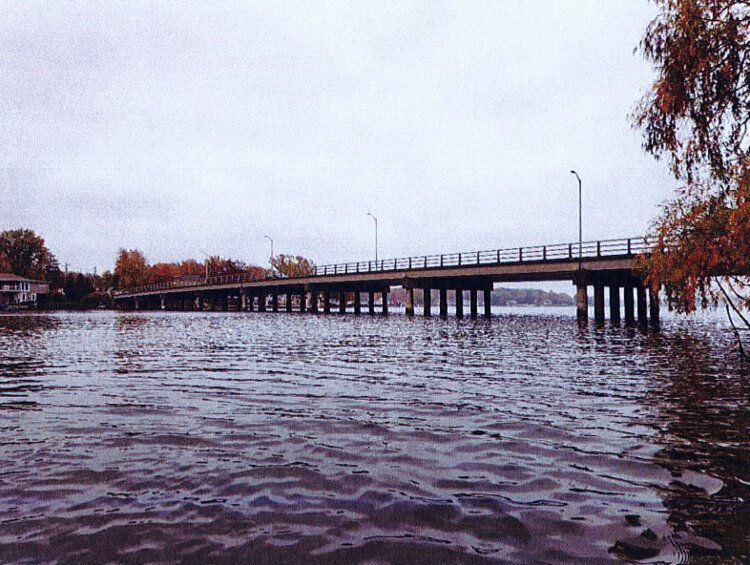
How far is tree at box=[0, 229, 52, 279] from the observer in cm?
16300

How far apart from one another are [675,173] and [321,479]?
453 inches

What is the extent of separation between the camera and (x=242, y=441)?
7.98 metres

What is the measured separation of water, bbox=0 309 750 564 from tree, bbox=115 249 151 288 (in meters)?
152

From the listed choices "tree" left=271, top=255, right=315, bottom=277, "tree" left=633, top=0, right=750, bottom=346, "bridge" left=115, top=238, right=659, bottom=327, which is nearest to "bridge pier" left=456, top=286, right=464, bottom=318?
"bridge" left=115, top=238, right=659, bottom=327

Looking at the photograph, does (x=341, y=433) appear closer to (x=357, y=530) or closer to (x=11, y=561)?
(x=357, y=530)

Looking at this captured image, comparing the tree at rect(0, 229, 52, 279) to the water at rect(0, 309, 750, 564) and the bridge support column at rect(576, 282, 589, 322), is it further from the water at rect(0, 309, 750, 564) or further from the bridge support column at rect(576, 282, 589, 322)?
Result: the water at rect(0, 309, 750, 564)

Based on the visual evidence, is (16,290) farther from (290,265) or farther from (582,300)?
(582,300)

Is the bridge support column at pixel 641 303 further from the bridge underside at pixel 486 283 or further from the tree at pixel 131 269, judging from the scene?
the tree at pixel 131 269

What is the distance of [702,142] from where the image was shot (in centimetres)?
1318

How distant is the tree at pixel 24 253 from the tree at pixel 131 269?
25.4 metres

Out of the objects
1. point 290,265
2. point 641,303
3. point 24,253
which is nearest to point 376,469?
point 641,303

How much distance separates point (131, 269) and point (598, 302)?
13378cm

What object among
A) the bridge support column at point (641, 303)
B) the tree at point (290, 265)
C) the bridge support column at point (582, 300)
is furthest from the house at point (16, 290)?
the bridge support column at point (641, 303)

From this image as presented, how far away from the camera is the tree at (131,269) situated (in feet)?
512
